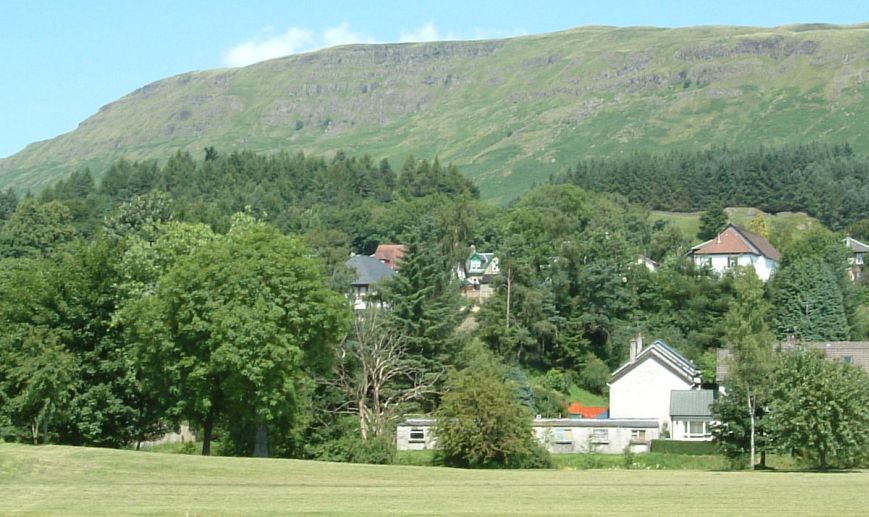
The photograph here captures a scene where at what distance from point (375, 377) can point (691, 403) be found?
23782 millimetres

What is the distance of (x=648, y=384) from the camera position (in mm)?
83562

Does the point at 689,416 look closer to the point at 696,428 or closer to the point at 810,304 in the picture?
the point at 696,428

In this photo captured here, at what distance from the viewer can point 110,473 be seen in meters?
43.0

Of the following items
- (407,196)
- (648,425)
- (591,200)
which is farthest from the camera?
(407,196)

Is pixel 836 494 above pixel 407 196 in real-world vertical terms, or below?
below

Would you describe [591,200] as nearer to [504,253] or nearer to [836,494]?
[504,253]

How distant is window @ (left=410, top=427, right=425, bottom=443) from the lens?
70.8 meters

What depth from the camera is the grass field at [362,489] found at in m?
33.3

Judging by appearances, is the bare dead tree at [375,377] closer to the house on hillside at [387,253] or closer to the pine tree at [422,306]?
the pine tree at [422,306]

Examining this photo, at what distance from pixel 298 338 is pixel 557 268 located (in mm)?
47863

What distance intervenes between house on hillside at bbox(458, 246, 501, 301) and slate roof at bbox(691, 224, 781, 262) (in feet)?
76.1

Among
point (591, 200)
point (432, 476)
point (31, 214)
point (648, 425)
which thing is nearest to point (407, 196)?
point (591, 200)

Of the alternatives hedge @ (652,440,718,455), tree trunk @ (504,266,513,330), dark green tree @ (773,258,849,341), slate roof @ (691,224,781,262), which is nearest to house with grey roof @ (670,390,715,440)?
hedge @ (652,440,718,455)

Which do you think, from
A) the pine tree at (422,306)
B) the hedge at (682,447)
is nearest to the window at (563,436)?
the hedge at (682,447)
